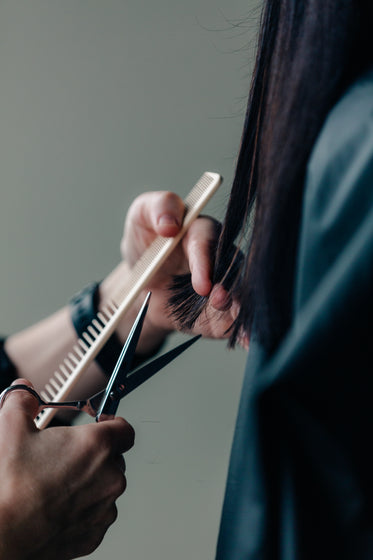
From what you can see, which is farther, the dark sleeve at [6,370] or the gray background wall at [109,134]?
the gray background wall at [109,134]

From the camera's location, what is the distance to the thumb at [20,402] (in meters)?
0.47

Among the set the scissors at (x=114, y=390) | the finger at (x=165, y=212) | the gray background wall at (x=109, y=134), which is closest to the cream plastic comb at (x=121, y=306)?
the finger at (x=165, y=212)

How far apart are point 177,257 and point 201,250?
173mm

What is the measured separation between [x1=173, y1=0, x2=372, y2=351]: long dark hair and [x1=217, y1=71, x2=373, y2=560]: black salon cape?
2 cm

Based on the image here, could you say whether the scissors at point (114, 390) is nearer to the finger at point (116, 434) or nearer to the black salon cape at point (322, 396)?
the finger at point (116, 434)

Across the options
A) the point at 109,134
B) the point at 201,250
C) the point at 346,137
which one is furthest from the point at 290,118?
the point at 109,134

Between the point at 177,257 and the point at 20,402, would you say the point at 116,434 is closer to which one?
the point at 20,402

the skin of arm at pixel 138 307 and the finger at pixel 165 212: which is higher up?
the finger at pixel 165 212

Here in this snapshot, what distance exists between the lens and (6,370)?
2.81 feet

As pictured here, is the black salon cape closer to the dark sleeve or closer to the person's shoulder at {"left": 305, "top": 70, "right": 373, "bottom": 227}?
the person's shoulder at {"left": 305, "top": 70, "right": 373, "bottom": 227}

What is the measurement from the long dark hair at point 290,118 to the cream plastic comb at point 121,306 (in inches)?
11.8

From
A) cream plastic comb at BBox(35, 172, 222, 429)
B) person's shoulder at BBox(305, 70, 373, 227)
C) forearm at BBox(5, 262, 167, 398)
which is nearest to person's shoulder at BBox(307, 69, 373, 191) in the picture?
person's shoulder at BBox(305, 70, 373, 227)

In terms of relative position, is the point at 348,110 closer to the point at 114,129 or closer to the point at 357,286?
the point at 357,286

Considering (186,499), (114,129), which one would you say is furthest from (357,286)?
(114,129)
